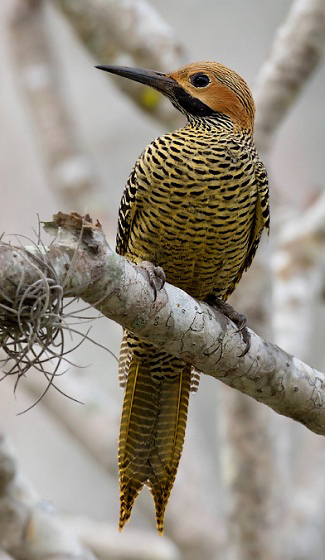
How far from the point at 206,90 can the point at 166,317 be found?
3.60ft

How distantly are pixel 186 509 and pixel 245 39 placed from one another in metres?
6.01

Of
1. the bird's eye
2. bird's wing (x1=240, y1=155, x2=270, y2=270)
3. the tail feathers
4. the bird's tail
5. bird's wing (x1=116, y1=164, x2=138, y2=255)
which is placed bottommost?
the tail feathers

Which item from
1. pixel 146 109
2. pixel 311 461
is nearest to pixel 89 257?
pixel 146 109

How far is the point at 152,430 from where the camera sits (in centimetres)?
324

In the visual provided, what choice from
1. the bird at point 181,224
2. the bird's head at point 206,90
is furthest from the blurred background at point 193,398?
the bird's head at point 206,90

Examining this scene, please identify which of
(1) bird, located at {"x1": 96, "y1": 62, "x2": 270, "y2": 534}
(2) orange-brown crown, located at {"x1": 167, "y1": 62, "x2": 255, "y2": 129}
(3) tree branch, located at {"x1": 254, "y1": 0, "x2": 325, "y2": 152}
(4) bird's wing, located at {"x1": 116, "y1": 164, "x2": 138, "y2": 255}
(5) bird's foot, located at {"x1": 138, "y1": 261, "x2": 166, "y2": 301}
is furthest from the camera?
(3) tree branch, located at {"x1": 254, "y1": 0, "x2": 325, "y2": 152}

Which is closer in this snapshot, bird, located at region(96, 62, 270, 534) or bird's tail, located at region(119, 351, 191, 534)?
bird, located at region(96, 62, 270, 534)

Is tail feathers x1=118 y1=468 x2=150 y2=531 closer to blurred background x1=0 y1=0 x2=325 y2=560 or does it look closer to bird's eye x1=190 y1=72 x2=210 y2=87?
blurred background x1=0 y1=0 x2=325 y2=560

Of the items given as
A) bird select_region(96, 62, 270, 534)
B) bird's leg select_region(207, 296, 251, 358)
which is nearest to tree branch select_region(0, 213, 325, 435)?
bird's leg select_region(207, 296, 251, 358)

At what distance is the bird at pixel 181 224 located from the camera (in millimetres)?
3010

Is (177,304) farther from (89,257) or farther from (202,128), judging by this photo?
(202,128)

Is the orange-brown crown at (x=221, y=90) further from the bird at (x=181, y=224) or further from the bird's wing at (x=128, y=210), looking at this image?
the bird's wing at (x=128, y=210)

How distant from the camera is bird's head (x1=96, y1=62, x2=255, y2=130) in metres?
3.27

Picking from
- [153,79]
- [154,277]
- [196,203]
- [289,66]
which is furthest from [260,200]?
[289,66]
